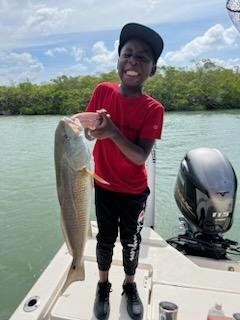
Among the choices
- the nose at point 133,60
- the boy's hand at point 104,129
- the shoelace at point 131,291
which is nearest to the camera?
the boy's hand at point 104,129

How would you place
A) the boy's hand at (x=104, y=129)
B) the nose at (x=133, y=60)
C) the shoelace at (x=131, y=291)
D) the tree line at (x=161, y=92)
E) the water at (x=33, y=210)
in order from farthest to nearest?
the tree line at (x=161, y=92), the water at (x=33, y=210), the shoelace at (x=131, y=291), the nose at (x=133, y=60), the boy's hand at (x=104, y=129)

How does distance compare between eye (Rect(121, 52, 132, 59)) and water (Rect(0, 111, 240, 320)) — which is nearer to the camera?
eye (Rect(121, 52, 132, 59))

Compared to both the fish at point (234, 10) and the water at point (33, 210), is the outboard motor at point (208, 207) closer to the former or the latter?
the fish at point (234, 10)

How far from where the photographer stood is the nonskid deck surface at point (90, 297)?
188 cm

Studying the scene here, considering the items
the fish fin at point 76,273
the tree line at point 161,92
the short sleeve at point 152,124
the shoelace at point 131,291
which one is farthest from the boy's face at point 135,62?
the tree line at point 161,92

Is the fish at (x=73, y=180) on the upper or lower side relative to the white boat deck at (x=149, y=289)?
upper

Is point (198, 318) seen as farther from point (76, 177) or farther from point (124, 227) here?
point (76, 177)

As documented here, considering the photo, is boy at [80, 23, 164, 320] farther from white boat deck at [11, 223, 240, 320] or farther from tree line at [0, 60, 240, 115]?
tree line at [0, 60, 240, 115]

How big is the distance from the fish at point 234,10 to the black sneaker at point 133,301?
148 centimetres

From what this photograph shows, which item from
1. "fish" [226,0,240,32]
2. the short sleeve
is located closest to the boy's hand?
the short sleeve

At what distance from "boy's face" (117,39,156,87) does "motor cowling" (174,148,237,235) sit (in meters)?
1.15

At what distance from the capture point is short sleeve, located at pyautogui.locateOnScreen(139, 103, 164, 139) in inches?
72.2

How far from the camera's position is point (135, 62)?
5.98ft

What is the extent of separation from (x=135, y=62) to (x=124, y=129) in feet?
1.07
